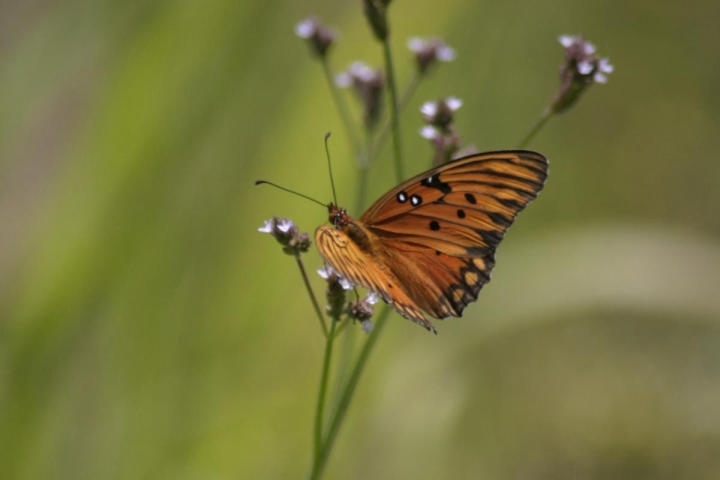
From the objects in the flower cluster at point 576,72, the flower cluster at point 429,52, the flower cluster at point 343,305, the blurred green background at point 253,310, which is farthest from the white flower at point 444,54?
the flower cluster at point 343,305

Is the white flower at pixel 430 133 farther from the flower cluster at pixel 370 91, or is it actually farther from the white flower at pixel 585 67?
the white flower at pixel 585 67

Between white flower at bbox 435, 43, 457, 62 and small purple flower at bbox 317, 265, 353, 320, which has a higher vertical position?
white flower at bbox 435, 43, 457, 62

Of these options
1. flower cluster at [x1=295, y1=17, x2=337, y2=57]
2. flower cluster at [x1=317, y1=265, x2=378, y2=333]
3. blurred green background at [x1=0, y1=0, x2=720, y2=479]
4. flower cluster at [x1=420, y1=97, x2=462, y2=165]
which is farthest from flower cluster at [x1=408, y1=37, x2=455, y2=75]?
flower cluster at [x1=317, y1=265, x2=378, y2=333]

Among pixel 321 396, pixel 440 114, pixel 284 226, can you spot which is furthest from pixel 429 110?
pixel 321 396

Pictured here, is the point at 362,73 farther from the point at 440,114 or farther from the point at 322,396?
the point at 322,396

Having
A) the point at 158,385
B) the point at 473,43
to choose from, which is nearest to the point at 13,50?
the point at 158,385

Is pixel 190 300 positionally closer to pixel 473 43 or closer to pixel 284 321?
pixel 284 321

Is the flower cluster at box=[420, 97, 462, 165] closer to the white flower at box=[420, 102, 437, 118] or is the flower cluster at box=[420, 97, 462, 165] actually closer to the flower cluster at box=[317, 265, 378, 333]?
the white flower at box=[420, 102, 437, 118]
